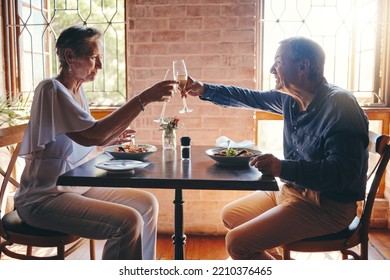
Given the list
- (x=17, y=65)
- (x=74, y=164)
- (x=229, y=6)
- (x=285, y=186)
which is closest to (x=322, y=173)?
(x=285, y=186)

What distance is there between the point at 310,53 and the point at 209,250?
1477 mm

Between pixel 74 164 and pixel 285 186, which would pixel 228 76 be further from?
pixel 74 164

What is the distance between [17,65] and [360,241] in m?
2.54

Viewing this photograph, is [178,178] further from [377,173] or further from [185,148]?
[377,173]

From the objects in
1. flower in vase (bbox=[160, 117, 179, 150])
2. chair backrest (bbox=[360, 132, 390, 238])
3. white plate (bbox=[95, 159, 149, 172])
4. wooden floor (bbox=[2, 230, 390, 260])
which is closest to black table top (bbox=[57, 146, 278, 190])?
white plate (bbox=[95, 159, 149, 172])

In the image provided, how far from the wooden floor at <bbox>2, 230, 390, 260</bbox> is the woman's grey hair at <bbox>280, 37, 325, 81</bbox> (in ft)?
4.31

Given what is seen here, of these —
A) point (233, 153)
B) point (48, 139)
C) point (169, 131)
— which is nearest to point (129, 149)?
point (169, 131)

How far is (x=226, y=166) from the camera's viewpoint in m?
1.77

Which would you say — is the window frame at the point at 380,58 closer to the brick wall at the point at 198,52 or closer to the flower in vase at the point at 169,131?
the brick wall at the point at 198,52

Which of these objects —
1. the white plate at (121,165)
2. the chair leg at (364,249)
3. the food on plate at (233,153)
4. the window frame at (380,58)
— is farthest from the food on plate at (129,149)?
the window frame at (380,58)

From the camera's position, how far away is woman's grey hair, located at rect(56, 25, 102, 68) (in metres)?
1.88

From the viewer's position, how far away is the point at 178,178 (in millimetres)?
1545

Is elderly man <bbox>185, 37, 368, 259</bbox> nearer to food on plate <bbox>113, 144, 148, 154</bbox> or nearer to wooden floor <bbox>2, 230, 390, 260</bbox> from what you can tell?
food on plate <bbox>113, 144, 148, 154</bbox>

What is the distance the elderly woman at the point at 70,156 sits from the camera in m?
1.72
